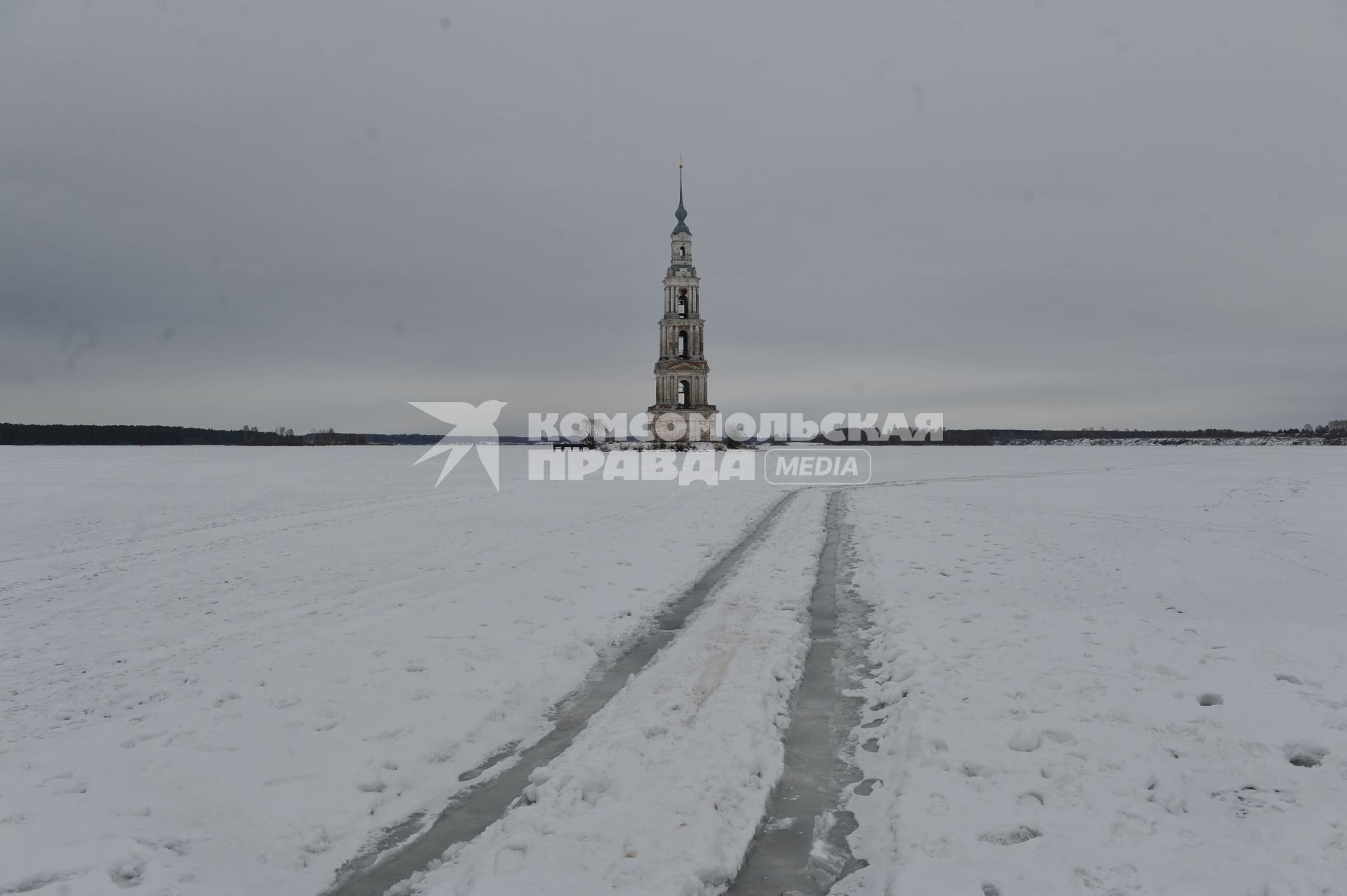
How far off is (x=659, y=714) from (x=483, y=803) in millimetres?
1791

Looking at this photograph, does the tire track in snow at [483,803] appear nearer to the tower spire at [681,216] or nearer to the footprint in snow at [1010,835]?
the footprint in snow at [1010,835]

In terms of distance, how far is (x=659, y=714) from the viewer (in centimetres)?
640

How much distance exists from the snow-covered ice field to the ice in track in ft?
0.08

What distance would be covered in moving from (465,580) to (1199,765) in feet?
32.6

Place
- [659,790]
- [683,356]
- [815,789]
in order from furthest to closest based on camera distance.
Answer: [683,356], [815,789], [659,790]

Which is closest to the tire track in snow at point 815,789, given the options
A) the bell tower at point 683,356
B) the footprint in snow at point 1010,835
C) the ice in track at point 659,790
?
the ice in track at point 659,790

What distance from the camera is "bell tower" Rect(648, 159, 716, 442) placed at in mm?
104375

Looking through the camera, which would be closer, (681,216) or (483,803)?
(483,803)

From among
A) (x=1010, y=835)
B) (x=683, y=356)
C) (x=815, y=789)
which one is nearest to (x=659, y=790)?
(x=815, y=789)

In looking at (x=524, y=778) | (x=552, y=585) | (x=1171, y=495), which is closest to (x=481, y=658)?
(x=524, y=778)

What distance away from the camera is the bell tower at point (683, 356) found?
10438 centimetres

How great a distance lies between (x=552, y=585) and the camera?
11648mm

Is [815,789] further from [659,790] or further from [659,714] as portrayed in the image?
[659,714]

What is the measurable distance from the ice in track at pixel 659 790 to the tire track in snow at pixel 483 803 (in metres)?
0.17
